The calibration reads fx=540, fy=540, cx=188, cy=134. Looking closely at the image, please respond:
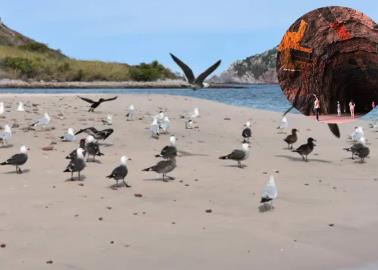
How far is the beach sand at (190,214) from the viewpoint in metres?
6.07

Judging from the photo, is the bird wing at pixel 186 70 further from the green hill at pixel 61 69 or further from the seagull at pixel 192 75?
the green hill at pixel 61 69

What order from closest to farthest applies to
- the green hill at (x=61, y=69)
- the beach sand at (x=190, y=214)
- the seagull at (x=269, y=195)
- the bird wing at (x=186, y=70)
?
the bird wing at (x=186, y=70) < the beach sand at (x=190, y=214) < the seagull at (x=269, y=195) < the green hill at (x=61, y=69)

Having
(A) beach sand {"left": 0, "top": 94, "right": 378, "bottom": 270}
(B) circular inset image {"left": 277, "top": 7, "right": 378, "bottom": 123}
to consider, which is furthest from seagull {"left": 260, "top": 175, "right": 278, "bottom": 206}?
(B) circular inset image {"left": 277, "top": 7, "right": 378, "bottom": 123}

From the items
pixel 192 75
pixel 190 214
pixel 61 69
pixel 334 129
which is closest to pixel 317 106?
pixel 334 129

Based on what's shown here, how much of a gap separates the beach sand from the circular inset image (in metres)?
4.21

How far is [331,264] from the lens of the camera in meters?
5.95

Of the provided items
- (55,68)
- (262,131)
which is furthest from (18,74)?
(262,131)

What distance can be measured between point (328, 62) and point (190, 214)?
20.9 ft

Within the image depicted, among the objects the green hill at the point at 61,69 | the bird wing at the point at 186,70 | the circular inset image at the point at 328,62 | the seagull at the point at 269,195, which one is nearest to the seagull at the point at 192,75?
the bird wing at the point at 186,70

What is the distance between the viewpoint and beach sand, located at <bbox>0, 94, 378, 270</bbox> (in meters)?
6.07

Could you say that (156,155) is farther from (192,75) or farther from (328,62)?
(328,62)

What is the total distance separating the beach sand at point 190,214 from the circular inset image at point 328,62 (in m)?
4.21

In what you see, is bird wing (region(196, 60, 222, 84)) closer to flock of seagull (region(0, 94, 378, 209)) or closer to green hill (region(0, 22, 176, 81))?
flock of seagull (region(0, 94, 378, 209))

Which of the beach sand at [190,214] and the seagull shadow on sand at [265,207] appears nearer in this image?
the beach sand at [190,214]
